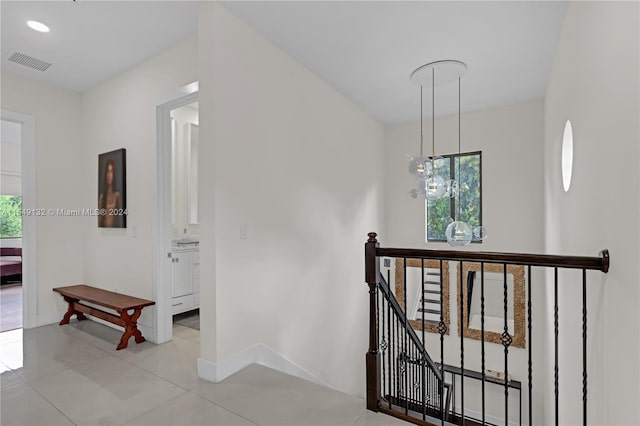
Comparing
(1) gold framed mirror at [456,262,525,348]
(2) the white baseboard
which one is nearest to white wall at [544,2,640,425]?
(2) the white baseboard

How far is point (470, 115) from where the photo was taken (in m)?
5.08

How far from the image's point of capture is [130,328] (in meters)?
3.05

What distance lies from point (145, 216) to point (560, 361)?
3.88m

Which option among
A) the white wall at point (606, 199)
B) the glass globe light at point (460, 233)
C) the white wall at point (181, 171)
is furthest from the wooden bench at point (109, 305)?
the white wall at point (606, 199)

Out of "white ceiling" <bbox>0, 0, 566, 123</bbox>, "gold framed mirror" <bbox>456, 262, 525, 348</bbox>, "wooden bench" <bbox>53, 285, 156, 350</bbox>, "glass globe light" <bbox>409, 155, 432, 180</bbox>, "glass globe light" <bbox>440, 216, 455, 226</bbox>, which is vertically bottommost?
"gold framed mirror" <bbox>456, 262, 525, 348</bbox>

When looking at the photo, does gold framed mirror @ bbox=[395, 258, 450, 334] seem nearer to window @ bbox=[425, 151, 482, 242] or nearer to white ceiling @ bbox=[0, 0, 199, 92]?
window @ bbox=[425, 151, 482, 242]

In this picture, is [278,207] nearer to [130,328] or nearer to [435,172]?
[435,172]

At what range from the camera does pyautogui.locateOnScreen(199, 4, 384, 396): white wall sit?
2.43 meters

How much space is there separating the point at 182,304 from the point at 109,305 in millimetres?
1098

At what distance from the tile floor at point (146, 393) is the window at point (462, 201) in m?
3.79

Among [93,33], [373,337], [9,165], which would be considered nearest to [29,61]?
[93,33]

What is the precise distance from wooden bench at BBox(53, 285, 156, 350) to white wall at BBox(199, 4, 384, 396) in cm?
104

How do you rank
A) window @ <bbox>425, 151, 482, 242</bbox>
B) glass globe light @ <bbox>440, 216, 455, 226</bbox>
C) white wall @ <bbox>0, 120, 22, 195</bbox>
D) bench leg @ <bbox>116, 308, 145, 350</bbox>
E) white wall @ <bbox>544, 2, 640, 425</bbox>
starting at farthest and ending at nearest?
white wall @ <bbox>0, 120, 22, 195</bbox>, glass globe light @ <bbox>440, 216, 455, 226</bbox>, window @ <bbox>425, 151, 482, 242</bbox>, bench leg @ <bbox>116, 308, 145, 350</bbox>, white wall @ <bbox>544, 2, 640, 425</bbox>

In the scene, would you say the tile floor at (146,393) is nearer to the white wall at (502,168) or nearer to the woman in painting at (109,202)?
the woman in painting at (109,202)
